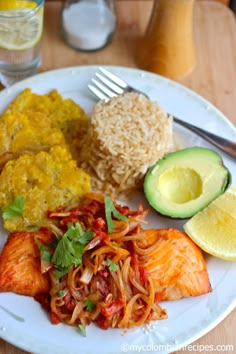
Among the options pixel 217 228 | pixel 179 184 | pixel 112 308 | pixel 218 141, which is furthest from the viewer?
pixel 218 141

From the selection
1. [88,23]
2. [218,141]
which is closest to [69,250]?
[218,141]

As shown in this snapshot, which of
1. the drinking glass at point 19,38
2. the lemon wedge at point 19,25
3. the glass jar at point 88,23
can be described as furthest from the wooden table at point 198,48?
the lemon wedge at point 19,25

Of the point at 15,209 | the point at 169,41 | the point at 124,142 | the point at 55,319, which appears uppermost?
the point at 169,41

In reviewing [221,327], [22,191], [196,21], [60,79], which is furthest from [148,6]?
[221,327]

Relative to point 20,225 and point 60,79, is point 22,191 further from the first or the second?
point 60,79

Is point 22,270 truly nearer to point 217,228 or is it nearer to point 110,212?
point 110,212

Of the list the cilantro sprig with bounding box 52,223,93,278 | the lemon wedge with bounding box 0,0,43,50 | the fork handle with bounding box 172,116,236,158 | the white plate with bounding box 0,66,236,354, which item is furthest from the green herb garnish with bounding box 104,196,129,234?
the lemon wedge with bounding box 0,0,43,50

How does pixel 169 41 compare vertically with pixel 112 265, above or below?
above

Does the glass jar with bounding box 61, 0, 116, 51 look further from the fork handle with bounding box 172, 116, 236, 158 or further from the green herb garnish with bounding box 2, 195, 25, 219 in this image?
the green herb garnish with bounding box 2, 195, 25, 219
